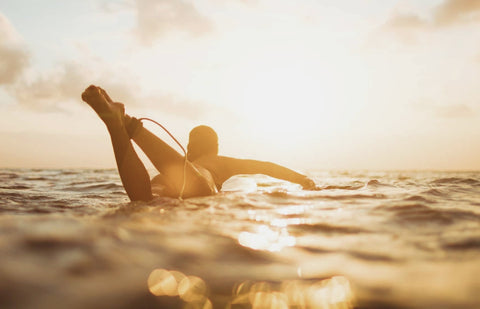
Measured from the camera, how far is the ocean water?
141 centimetres

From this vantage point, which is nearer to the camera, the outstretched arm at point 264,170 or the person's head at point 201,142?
the outstretched arm at point 264,170

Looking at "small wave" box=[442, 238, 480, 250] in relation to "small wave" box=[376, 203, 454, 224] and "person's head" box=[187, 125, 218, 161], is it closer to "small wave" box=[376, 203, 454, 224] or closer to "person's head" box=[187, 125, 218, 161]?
"small wave" box=[376, 203, 454, 224]

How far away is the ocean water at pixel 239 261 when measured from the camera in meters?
1.41

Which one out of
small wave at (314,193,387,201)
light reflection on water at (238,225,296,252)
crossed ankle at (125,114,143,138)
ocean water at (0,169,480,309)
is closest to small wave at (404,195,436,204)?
small wave at (314,193,387,201)

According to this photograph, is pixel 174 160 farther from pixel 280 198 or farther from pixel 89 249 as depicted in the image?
pixel 89 249

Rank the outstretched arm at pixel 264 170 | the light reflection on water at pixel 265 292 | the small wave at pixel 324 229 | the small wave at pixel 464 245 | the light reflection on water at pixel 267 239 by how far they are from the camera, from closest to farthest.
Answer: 1. the light reflection on water at pixel 265 292
2. the small wave at pixel 464 245
3. the light reflection on water at pixel 267 239
4. the small wave at pixel 324 229
5. the outstretched arm at pixel 264 170

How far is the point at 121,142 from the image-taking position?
146 inches

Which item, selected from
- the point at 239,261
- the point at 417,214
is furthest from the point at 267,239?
the point at 417,214

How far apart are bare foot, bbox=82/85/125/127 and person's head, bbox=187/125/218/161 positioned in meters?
2.01

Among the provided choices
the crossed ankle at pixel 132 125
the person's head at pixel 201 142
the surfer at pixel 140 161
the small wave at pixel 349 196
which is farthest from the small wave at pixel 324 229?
the person's head at pixel 201 142

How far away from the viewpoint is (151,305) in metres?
1.36

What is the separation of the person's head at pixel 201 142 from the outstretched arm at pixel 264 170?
13.1 inches

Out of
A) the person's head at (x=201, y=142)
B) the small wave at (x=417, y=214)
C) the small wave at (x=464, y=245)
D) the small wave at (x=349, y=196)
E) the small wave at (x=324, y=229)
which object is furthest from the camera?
the person's head at (x=201, y=142)

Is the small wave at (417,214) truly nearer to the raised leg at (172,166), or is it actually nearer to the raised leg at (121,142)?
the raised leg at (172,166)
